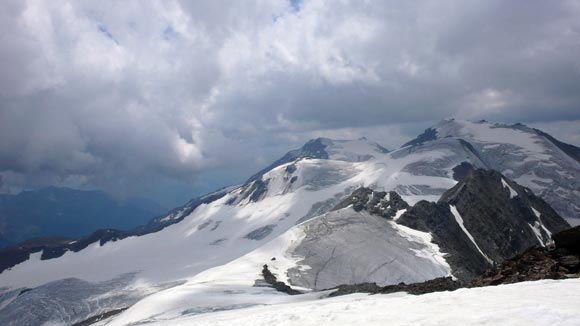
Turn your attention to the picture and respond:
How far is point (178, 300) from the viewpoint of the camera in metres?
62.7

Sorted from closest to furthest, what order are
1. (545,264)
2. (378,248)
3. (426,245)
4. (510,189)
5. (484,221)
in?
(545,264), (378,248), (426,245), (484,221), (510,189)

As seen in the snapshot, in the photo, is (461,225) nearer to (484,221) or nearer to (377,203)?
(484,221)

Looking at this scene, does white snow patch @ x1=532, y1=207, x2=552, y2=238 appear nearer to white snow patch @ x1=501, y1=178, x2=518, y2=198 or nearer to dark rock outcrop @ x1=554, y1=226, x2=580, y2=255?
white snow patch @ x1=501, y1=178, x2=518, y2=198

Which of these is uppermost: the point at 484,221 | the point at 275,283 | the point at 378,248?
the point at 484,221

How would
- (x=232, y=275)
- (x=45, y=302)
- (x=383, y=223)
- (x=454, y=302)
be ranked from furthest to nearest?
1. (x=45, y=302)
2. (x=383, y=223)
3. (x=232, y=275)
4. (x=454, y=302)

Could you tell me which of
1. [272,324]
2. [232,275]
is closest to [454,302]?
[272,324]

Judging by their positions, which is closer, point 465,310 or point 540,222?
point 465,310

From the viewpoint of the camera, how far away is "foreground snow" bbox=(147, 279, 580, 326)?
18.5m

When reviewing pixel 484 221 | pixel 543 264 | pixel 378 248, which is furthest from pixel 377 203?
pixel 543 264

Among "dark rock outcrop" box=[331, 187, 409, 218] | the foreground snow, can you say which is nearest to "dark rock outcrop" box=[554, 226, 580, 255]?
the foreground snow

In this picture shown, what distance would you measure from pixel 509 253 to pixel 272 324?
145131mm

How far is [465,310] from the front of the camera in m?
20.8

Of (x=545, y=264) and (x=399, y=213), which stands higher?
(x=399, y=213)

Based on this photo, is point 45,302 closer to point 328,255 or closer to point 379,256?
point 328,255
